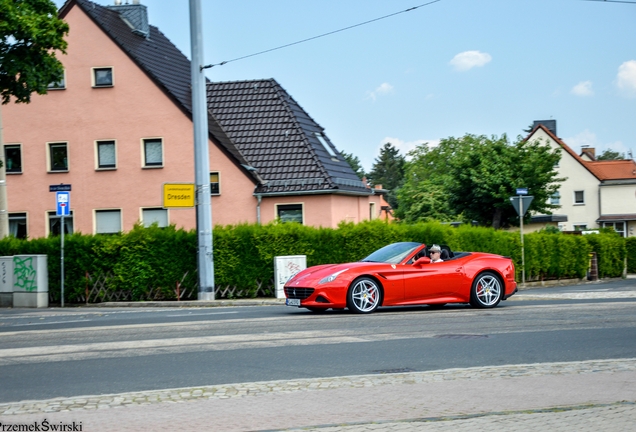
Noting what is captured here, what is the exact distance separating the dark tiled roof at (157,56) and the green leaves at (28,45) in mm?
10528

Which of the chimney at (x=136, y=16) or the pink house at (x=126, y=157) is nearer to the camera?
the pink house at (x=126, y=157)

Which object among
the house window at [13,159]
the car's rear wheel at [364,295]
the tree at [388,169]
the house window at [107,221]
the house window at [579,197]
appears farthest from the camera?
the tree at [388,169]

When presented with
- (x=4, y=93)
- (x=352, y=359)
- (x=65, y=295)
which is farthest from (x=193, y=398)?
(x=4, y=93)

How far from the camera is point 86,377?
30.6ft

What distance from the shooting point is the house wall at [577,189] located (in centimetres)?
7425

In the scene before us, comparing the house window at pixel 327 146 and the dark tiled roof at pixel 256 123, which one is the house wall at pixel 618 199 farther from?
the house window at pixel 327 146

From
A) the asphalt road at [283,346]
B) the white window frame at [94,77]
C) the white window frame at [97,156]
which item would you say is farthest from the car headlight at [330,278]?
the white window frame at [94,77]

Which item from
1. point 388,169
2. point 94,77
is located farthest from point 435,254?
point 388,169

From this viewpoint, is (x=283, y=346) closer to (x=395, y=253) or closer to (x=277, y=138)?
(x=395, y=253)

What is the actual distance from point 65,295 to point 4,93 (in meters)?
6.42

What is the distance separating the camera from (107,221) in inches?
1526

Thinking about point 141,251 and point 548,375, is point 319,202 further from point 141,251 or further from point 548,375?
point 548,375

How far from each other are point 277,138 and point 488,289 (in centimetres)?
2315

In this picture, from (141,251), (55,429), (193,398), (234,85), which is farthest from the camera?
(234,85)
